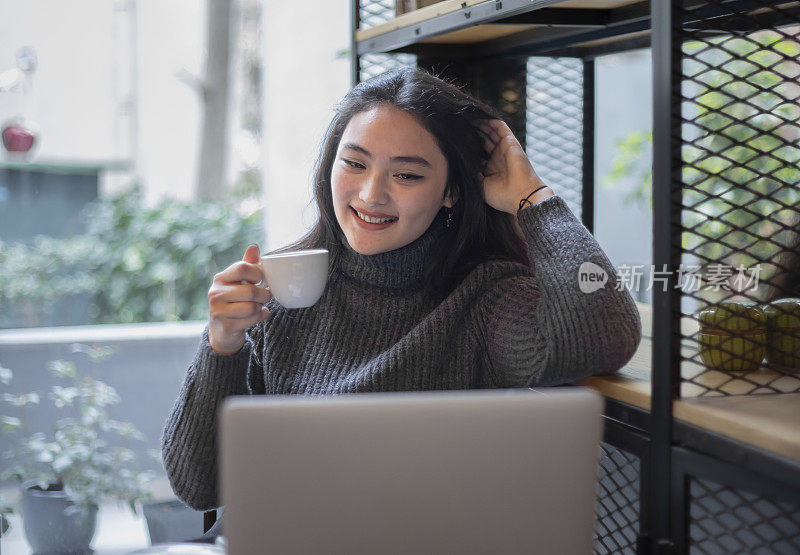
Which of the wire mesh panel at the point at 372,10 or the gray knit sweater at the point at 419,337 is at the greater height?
the wire mesh panel at the point at 372,10

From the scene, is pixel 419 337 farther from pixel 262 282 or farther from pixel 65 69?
pixel 65 69

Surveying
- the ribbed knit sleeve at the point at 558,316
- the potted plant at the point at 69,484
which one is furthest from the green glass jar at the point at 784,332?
the potted plant at the point at 69,484

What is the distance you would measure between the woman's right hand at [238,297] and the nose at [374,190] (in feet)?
0.64

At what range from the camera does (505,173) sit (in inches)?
54.7

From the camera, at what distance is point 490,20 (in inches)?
49.5

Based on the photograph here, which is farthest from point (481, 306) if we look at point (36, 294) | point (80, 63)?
point (80, 63)

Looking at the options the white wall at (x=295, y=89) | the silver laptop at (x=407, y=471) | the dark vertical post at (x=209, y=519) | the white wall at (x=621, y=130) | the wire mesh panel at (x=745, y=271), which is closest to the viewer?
the silver laptop at (x=407, y=471)

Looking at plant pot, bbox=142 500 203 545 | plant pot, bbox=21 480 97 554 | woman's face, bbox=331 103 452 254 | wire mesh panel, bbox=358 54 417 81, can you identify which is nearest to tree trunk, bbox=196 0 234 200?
plant pot, bbox=21 480 97 554

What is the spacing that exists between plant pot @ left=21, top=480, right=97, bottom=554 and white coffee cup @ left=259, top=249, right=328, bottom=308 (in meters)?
1.68

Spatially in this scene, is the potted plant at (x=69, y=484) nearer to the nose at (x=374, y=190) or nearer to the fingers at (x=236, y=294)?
the fingers at (x=236, y=294)

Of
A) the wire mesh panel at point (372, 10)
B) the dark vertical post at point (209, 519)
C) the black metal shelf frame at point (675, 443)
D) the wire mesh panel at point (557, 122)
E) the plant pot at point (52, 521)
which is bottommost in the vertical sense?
the plant pot at point (52, 521)

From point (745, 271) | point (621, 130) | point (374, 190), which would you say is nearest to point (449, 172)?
point (374, 190)

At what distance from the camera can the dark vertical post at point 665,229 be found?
93 centimetres

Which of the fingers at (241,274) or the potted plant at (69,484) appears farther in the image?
the potted plant at (69,484)
